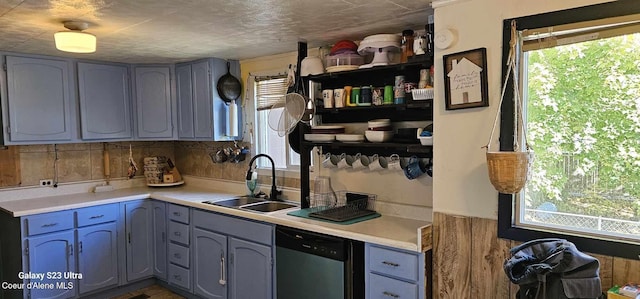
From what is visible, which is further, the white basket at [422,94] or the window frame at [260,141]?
the window frame at [260,141]

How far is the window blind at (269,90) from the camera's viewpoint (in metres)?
3.54

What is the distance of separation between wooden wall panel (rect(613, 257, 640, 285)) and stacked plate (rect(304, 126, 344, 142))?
5.47 feet

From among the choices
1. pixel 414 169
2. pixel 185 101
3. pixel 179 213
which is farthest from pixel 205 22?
pixel 179 213

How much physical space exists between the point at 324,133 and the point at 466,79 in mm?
1114

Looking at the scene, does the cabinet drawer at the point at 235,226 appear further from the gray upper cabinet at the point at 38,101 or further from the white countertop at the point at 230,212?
the gray upper cabinet at the point at 38,101

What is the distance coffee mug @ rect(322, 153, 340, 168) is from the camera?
10.2 ft

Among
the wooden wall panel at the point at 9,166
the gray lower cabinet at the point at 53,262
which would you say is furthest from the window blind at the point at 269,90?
the wooden wall panel at the point at 9,166

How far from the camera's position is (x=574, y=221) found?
184 centimetres

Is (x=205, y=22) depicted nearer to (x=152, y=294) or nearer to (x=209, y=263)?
(x=209, y=263)

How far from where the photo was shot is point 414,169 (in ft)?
8.57

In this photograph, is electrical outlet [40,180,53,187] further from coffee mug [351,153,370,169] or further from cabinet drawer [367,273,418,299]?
cabinet drawer [367,273,418,299]

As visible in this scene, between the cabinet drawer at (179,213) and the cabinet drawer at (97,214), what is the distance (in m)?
0.45

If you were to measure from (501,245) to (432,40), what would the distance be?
42.1 inches

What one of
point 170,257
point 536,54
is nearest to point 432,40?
point 536,54
